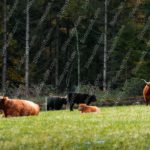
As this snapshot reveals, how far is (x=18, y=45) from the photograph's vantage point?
56.3m

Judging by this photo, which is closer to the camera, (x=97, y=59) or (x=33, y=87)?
(x=33, y=87)

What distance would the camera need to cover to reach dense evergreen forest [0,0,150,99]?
4966 cm

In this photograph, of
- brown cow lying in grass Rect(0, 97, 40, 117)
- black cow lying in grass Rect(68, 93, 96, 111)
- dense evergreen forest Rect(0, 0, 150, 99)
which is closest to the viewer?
brown cow lying in grass Rect(0, 97, 40, 117)

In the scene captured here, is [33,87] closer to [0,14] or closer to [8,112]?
[0,14]

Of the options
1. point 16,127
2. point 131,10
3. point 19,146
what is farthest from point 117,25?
point 19,146

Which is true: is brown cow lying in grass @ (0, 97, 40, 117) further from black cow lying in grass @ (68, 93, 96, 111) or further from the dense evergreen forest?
the dense evergreen forest

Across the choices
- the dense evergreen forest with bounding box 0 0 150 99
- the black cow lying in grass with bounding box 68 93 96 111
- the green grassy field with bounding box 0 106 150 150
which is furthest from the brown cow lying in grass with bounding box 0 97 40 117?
the dense evergreen forest with bounding box 0 0 150 99

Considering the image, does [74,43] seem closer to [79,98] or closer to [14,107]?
[79,98]

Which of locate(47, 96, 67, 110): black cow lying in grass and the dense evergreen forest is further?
the dense evergreen forest

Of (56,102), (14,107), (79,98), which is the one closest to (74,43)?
(56,102)

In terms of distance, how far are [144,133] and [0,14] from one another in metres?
39.2

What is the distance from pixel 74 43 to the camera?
58.7 metres

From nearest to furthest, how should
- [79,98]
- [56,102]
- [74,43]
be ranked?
[79,98]
[56,102]
[74,43]

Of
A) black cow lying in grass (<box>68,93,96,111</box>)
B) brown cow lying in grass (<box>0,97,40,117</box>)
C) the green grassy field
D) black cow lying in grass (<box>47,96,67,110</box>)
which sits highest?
the green grassy field
